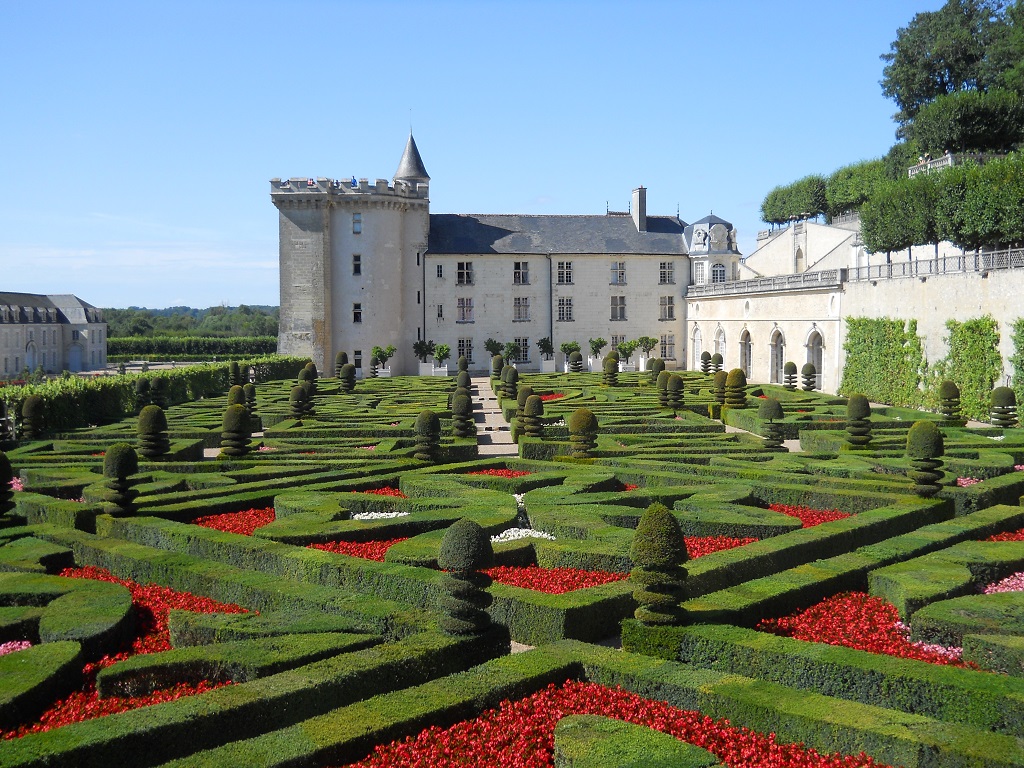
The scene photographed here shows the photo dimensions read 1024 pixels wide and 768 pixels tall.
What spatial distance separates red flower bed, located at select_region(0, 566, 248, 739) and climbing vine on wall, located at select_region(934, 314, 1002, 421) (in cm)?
2326

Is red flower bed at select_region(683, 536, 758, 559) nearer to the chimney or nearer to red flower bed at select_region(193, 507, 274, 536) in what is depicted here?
red flower bed at select_region(193, 507, 274, 536)

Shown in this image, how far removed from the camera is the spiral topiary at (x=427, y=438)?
17.4 meters

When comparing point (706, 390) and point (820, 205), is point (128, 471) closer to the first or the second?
point (706, 390)

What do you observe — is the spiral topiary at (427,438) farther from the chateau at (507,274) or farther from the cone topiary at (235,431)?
the chateau at (507,274)

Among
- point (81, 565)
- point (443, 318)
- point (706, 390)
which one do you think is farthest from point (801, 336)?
point (81, 565)

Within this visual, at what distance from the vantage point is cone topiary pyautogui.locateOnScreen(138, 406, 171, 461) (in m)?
17.2

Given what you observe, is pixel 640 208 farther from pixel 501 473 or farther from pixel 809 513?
pixel 809 513

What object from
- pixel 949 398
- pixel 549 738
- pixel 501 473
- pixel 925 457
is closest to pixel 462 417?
pixel 501 473

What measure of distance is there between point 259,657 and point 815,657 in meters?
4.48

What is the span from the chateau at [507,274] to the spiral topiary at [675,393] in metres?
17.5

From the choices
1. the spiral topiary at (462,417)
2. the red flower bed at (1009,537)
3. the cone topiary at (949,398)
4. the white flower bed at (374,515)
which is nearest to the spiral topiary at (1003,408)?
the cone topiary at (949,398)

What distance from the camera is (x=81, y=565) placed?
11.6 m

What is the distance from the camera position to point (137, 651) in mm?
8578

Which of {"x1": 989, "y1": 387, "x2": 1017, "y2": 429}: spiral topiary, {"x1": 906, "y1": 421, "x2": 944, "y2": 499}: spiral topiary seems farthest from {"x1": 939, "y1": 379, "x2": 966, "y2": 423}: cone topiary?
{"x1": 906, "y1": 421, "x2": 944, "y2": 499}: spiral topiary
